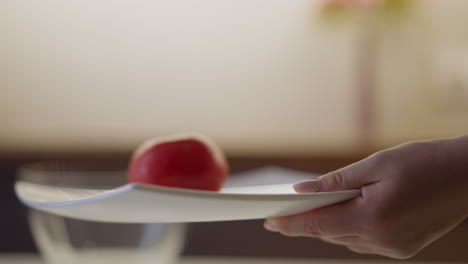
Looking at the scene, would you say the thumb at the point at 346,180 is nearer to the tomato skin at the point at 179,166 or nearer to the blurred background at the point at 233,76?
the tomato skin at the point at 179,166

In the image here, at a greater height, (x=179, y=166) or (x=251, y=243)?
(x=179, y=166)

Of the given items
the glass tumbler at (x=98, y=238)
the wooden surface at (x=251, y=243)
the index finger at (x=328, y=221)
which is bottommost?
the wooden surface at (x=251, y=243)

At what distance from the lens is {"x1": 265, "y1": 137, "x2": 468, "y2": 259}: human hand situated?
42 centimetres

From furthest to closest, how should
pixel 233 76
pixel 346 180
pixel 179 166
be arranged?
pixel 233 76
pixel 179 166
pixel 346 180

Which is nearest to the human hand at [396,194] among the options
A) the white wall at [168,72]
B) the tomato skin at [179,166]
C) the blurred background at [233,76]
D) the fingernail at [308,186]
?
the fingernail at [308,186]

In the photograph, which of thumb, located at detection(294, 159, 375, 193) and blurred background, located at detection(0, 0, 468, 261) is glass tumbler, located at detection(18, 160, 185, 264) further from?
blurred background, located at detection(0, 0, 468, 261)

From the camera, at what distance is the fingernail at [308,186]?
416 millimetres

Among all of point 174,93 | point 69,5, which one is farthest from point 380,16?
point 69,5

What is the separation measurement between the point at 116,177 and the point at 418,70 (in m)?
1.14

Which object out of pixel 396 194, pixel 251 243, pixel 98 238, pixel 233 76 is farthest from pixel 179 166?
pixel 233 76

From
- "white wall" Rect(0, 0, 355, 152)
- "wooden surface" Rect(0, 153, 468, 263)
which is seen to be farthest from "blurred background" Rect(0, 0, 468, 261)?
"wooden surface" Rect(0, 153, 468, 263)

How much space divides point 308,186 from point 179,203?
0.12m

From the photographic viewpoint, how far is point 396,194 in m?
0.42

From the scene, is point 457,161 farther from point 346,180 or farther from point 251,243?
point 251,243
